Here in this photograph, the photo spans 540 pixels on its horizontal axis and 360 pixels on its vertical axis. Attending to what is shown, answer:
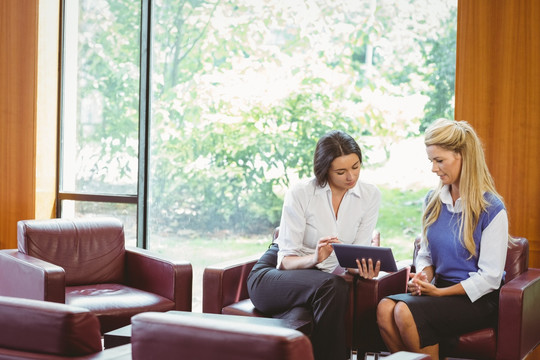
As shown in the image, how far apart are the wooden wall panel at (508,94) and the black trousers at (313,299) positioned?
1.22 meters

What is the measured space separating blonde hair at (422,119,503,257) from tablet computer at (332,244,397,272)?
385 mm

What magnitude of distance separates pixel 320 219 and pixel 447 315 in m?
0.83

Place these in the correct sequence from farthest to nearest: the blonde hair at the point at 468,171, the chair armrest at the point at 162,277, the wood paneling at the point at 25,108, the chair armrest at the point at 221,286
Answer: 1. the wood paneling at the point at 25,108
2. the chair armrest at the point at 162,277
3. the chair armrest at the point at 221,286
4. the blonde hair at the point at 468,171

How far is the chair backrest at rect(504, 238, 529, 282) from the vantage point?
332 centimetres

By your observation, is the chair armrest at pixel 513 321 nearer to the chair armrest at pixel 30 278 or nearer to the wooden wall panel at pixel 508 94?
the wooden wall panel at pixel 508 94

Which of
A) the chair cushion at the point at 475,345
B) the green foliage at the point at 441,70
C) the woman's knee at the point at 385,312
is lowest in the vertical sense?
the chair cushion at the point at 475,345

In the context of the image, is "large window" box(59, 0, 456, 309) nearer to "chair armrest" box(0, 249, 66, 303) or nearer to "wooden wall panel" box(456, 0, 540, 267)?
"wooden wall panel" box(456, 0, 540, 267)

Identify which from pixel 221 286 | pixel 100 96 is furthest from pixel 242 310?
pixel 100 96

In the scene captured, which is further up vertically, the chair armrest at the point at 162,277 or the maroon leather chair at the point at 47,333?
the maroon leather chair at the point at 47,333

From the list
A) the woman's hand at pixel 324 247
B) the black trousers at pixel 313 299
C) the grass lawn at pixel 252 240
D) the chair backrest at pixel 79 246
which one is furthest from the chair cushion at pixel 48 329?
the grass lawn at pixel 252 240

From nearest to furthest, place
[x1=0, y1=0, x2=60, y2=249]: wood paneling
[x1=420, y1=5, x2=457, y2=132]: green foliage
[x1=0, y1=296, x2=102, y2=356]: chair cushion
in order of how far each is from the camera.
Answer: [x1=0, y1=296, x2=102, y2=356]: chair cushion, [x1=420, y1=5, x2=457, y2=132]: green foliage, [x1=0, y1=0, x2=60, y2=249]: wood paneling

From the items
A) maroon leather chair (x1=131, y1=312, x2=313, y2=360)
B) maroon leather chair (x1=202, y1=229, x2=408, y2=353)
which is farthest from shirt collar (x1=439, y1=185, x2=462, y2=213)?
maroon leather chair (x1=131, y1=312, x2=313, y2=360)

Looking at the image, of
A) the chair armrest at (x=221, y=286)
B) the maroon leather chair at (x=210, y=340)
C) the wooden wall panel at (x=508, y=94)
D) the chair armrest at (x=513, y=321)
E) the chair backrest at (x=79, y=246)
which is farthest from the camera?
the chair backrest at (x=79, y=246)

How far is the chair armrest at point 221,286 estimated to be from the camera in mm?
3430
